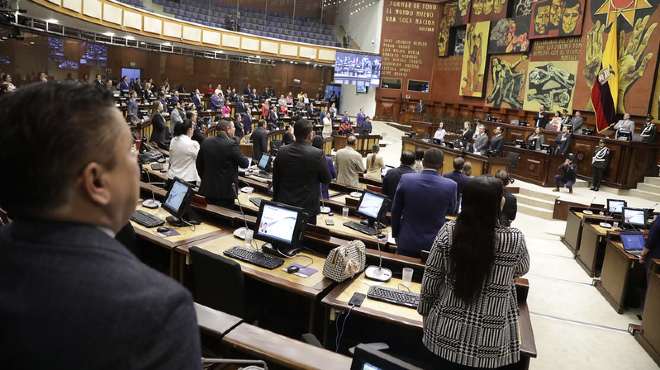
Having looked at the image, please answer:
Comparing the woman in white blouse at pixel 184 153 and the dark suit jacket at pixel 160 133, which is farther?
the dark suit jacket at pixel 160 133

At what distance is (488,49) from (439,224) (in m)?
18.0

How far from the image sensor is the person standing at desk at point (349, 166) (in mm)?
8109

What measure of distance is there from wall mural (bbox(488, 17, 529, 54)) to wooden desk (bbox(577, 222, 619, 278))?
41.1 feet

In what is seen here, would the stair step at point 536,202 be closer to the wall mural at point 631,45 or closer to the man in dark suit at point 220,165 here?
the wall mural at point 631,45

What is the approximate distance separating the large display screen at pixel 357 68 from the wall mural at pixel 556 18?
7.50 metres

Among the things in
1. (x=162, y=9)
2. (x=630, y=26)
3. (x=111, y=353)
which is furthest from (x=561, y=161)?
(x=162, y=9)

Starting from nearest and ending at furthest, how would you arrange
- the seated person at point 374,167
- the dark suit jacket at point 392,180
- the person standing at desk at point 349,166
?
the dark suit jacket at point 392,180 → the person standing at desk at point 349,166 → the seated person at point 374,167

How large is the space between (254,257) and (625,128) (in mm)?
12145

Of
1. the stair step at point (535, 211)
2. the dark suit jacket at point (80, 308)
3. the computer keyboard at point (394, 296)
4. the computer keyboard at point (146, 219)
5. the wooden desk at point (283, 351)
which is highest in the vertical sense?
the dark suit jacket at point (80, 308)

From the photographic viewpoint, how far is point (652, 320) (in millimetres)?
4871

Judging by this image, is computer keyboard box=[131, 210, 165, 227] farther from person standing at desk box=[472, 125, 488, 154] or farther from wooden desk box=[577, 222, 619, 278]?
person standing at desk box=[472, 125, 488, 154]

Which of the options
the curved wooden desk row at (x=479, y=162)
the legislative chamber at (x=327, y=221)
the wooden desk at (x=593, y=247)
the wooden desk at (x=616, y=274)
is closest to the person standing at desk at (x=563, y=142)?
the legislative chamber at (x=327, y=221)

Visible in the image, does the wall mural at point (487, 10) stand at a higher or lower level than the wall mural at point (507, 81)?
higher

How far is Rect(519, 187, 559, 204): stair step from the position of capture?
11.5m
